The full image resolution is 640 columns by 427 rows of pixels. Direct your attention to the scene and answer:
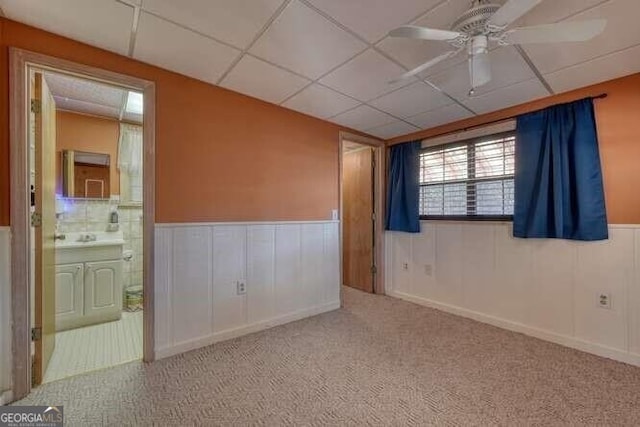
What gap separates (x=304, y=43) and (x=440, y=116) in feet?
6.09

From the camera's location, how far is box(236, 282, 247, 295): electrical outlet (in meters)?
2.63

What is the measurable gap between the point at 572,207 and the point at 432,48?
5.97 ft

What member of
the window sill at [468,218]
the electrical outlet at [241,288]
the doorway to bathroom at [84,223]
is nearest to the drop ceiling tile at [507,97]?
the window sill at [468,218]

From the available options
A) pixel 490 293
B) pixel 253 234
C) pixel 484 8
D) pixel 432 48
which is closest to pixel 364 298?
pixel 490 293

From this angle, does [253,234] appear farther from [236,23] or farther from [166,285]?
[236,23]

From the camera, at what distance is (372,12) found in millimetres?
1584

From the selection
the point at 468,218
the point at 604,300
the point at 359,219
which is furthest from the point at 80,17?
the point at 604,300

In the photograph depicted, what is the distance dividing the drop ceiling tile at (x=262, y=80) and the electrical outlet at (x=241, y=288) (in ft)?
5.75

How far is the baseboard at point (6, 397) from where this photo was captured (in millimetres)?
1668

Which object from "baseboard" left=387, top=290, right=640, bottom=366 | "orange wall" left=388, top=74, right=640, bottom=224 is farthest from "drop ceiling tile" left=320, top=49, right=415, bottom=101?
"baseboard" left=387, top=290, right=640, bottom=366

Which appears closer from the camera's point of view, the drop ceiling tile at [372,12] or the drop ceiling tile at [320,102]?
the drop ceiling tile at [372,12]

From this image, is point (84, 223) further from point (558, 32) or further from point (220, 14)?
point (558, 32)

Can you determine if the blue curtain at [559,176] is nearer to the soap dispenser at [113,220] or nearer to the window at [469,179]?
the window at [469,179]

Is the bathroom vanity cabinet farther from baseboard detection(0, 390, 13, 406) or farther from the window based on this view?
the window
